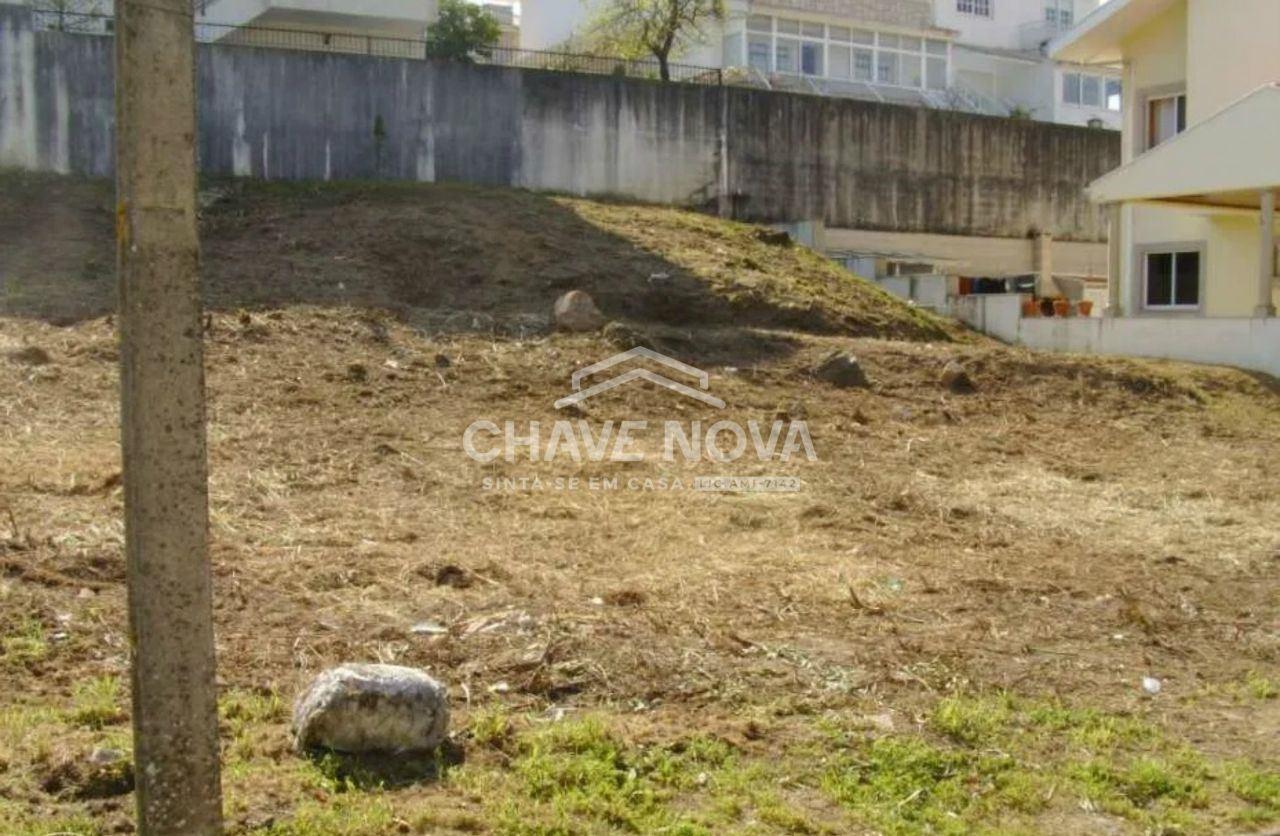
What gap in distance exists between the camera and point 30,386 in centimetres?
1080

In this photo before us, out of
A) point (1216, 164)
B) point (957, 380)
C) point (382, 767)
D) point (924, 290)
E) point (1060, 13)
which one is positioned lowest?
point (382, 767)

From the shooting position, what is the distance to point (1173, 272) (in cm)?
2166

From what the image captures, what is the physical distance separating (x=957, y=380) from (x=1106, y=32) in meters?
11.4

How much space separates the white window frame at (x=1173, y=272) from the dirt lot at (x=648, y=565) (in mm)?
5396

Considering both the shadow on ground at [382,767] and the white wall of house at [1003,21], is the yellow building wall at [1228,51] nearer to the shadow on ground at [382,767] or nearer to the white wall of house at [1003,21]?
the shadow on ground at [382,767]

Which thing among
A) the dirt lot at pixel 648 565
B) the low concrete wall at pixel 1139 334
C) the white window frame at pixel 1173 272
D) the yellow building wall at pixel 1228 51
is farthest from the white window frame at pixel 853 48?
the dirt lot at pixel 648 565

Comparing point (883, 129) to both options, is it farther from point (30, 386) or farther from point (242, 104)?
point (30, 386)

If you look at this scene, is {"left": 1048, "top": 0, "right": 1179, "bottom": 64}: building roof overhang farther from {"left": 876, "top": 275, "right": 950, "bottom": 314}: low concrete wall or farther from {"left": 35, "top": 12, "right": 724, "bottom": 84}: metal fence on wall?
{"left": 35, "top": 12, "right": 724, "bottom": 84}: metal fence on wall

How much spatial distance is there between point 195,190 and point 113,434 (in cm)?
710

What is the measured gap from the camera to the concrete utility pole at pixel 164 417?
325 cm

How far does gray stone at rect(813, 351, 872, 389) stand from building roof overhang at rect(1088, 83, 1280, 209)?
7472 mm

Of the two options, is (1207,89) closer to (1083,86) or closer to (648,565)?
(648,565)

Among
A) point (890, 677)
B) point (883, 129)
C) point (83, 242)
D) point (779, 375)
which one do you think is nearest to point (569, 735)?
point (890, 677)

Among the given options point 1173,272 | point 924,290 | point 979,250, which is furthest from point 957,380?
point 979,250
